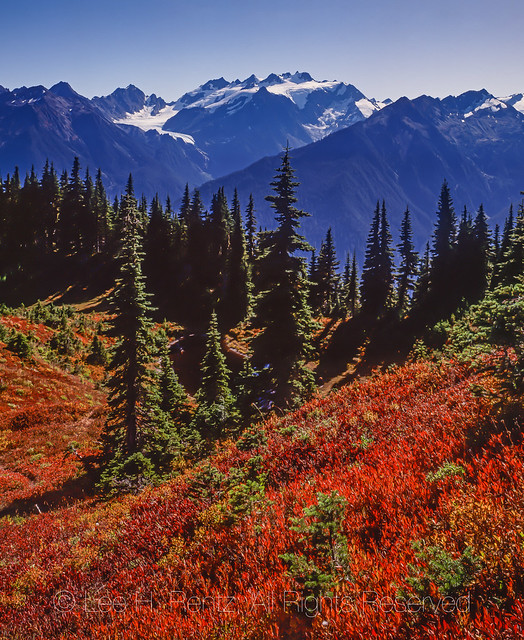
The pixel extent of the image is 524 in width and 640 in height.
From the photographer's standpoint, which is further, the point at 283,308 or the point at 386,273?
the point at 386,273

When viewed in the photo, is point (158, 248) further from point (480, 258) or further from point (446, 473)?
point (446, 473)

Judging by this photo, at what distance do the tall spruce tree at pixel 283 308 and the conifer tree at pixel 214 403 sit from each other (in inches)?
98.3

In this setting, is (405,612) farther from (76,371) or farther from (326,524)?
(76,371)

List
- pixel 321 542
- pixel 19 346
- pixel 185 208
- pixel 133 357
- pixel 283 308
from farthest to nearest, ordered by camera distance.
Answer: pixel 185 208, pixel 19 346, pixel 283 308, pixel 133 357, pixel 321 542

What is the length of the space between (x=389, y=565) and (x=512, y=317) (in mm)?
4309

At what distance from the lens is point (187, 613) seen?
427 centimetres

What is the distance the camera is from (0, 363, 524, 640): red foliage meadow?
318 centimetres

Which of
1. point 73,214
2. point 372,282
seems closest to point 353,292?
point 372,282

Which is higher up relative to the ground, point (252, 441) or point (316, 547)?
point (316, 547)

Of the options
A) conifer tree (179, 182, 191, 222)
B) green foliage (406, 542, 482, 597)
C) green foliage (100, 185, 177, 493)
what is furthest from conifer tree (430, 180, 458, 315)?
green foliage (406, 542, 482, 597)

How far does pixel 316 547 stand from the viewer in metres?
4.11

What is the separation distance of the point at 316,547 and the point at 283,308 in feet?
52.2

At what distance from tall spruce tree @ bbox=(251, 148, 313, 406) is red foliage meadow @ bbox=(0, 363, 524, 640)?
9614 mm

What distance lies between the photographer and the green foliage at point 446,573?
3074 mm
